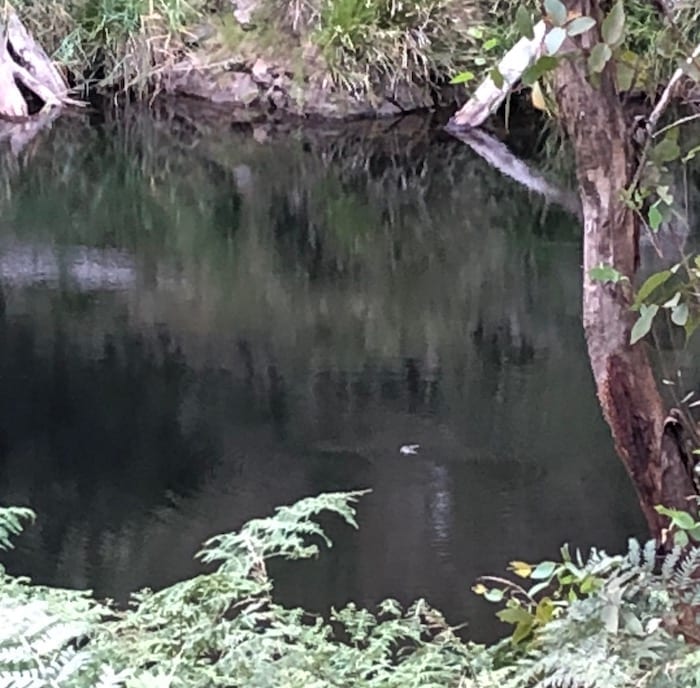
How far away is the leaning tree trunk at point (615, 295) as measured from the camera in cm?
127

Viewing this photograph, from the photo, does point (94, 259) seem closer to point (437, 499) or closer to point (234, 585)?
point (437, 499)

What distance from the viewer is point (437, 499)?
6.62 ft

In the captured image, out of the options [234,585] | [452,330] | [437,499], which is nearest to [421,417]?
[437,499]

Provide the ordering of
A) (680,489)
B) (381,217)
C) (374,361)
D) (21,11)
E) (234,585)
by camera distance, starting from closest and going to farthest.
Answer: (234,585) < (680,489) < (374,361) < (381,217) < (21,11)

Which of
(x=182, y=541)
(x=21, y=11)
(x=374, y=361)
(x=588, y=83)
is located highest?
(x=21, y=11)

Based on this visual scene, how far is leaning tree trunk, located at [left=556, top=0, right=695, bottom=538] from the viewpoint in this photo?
1.27 metres

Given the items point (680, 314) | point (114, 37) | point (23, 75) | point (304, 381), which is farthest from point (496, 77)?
point (114, 37)

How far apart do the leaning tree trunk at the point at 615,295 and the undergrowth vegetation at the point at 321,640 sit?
0.11m

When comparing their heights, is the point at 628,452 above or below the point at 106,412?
above

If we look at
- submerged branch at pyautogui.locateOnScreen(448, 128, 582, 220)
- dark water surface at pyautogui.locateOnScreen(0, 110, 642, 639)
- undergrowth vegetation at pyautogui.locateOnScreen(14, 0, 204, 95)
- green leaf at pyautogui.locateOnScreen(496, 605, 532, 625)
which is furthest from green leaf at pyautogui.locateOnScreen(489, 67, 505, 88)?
undergrowth vegetation at pyautogui.locateOnScreen(14, 0, 204, 95)

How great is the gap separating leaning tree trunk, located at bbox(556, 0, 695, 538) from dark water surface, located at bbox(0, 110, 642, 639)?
1.37 ft

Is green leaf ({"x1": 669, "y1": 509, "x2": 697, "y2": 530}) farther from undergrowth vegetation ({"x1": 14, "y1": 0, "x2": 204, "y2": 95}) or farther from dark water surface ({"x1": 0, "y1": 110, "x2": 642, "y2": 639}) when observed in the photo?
undergrowth vegetation ({"x1": 14, "y1": 0, "x2": 204, "y2": 95})

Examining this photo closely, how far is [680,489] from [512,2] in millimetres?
4145

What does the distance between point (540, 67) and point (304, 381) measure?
1.49 meters
